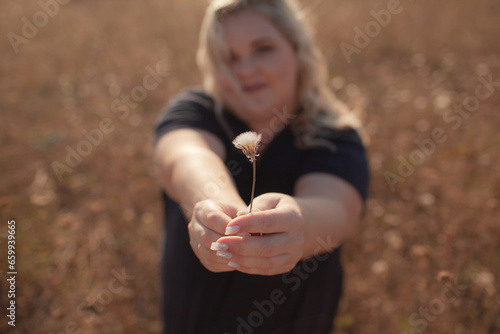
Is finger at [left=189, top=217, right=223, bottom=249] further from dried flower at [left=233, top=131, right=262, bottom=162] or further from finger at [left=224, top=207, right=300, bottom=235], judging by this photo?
dried flower at [left=233, top=131, right=262, bottom=162]

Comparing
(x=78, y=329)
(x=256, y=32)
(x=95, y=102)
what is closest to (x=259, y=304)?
(x=78, y=329)

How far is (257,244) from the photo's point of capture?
3.01 ft

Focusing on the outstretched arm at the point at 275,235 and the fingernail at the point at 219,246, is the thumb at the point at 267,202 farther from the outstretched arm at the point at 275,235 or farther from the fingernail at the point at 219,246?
the fingernail at the point at 219,246

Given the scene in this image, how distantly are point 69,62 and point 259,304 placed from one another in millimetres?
4900

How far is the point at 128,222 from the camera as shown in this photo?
8.75 ft

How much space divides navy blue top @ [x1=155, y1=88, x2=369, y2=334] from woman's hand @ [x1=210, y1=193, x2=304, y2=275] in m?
0.47

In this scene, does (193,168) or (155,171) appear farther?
(155,171)

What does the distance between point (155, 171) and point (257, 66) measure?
5.48 feet

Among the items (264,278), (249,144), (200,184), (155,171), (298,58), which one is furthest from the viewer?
(155,171)

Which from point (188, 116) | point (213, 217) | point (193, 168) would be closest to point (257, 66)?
point (188, 116)

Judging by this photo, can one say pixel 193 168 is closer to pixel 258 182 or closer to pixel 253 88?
pixel 258 182

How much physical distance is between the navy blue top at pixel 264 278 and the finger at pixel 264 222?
0.52 meters

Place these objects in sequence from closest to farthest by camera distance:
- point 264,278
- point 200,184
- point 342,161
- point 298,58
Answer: point 200,184 → point 264,278 → point 342,161 → point 298,58

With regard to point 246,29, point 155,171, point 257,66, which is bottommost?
point 155,171
